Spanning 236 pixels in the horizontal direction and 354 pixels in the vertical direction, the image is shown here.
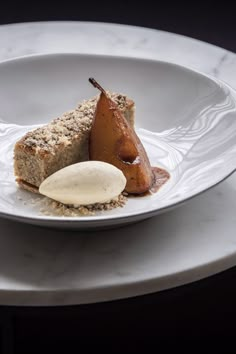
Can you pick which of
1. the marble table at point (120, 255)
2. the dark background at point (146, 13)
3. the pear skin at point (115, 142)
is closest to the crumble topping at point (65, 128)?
the pear skin at point (115, 142)

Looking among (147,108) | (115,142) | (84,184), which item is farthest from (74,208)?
(147,108)

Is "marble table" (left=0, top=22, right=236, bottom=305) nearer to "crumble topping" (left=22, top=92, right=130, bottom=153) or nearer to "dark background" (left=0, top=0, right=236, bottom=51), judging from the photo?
"crumble topping" (left=22, top=92, right=130, bottom=153)

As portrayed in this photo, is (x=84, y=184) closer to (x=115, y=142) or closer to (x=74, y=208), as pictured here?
(x=74, y=208)

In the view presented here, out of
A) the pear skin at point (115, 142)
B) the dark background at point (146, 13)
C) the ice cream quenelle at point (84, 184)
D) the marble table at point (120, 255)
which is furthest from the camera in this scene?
the dark background at point (146, 13)

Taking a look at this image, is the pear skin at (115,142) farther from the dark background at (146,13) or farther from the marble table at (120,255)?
the dark background at (146,13)

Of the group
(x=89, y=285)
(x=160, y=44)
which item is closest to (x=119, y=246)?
(x=89, y=285)

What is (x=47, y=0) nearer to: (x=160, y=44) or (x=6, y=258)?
(x=160, y=44)
